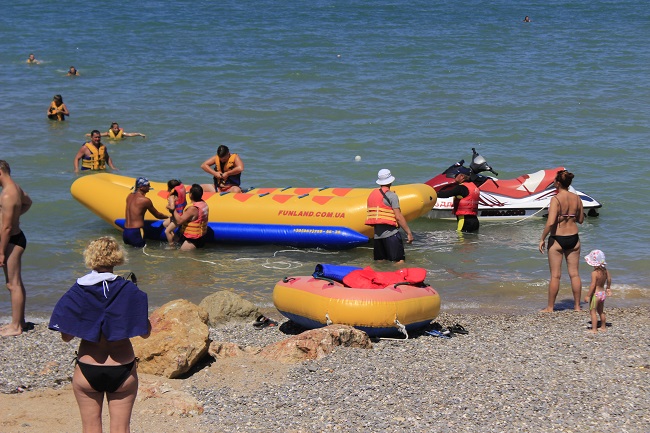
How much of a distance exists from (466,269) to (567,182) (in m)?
2.60

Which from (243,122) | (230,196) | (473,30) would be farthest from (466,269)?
(473,30)

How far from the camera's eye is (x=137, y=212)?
10.5 metres

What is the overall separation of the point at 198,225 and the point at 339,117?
8.53m

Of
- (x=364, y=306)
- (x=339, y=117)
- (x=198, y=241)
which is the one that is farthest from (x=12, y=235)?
(x=339, y=117)

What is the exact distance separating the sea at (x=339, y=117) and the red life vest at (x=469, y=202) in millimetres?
328

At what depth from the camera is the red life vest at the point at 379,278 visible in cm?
722

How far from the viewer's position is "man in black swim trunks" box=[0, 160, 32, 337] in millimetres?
6543

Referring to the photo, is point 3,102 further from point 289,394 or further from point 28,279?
point 289,394

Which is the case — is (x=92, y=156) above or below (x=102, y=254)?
below

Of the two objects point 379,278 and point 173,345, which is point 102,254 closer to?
point 173,345

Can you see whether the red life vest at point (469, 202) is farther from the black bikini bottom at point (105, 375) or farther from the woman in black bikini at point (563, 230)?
the black bikini bottom at point (105, 375)

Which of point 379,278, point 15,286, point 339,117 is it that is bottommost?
point 15,286

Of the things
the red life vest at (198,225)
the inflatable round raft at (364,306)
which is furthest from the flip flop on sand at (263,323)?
the red life vest at (198,225)

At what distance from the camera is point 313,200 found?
1070 cm
